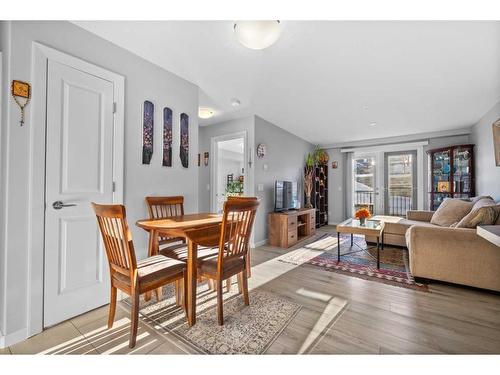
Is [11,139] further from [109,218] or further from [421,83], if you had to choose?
[421,83]

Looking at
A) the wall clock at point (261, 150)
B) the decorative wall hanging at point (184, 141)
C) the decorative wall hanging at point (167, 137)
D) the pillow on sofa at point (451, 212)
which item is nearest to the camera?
the decorative wall hanging at point (167, 137)

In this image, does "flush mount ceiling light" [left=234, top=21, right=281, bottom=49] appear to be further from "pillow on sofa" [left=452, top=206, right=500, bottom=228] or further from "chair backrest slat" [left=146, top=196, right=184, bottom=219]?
"pillow on sofa" [left=452, top=206, right=500, bottom=228]

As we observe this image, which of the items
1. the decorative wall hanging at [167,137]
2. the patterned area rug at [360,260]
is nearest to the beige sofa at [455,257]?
the patterned area rug at [360,260]

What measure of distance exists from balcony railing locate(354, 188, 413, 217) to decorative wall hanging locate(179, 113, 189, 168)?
5.16 metres

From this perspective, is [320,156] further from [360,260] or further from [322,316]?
[322,316]

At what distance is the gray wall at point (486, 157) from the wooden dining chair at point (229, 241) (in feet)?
13.1

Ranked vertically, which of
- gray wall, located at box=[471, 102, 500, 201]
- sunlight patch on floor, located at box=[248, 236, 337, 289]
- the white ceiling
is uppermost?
the white ceiling

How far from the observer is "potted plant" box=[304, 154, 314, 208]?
213 inches

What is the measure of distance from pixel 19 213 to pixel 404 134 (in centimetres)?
650

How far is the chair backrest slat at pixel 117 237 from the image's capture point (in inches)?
55.3

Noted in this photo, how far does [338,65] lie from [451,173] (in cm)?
381

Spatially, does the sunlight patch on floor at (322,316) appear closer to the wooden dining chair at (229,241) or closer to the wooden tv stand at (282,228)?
the wooden dining chair at (229,241)

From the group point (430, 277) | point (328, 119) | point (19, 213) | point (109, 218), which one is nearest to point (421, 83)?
point (328, 119)

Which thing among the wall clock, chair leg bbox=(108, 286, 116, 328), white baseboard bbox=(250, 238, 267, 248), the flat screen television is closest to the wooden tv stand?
white baseboard bbox=(250, 238, 267, 248)
